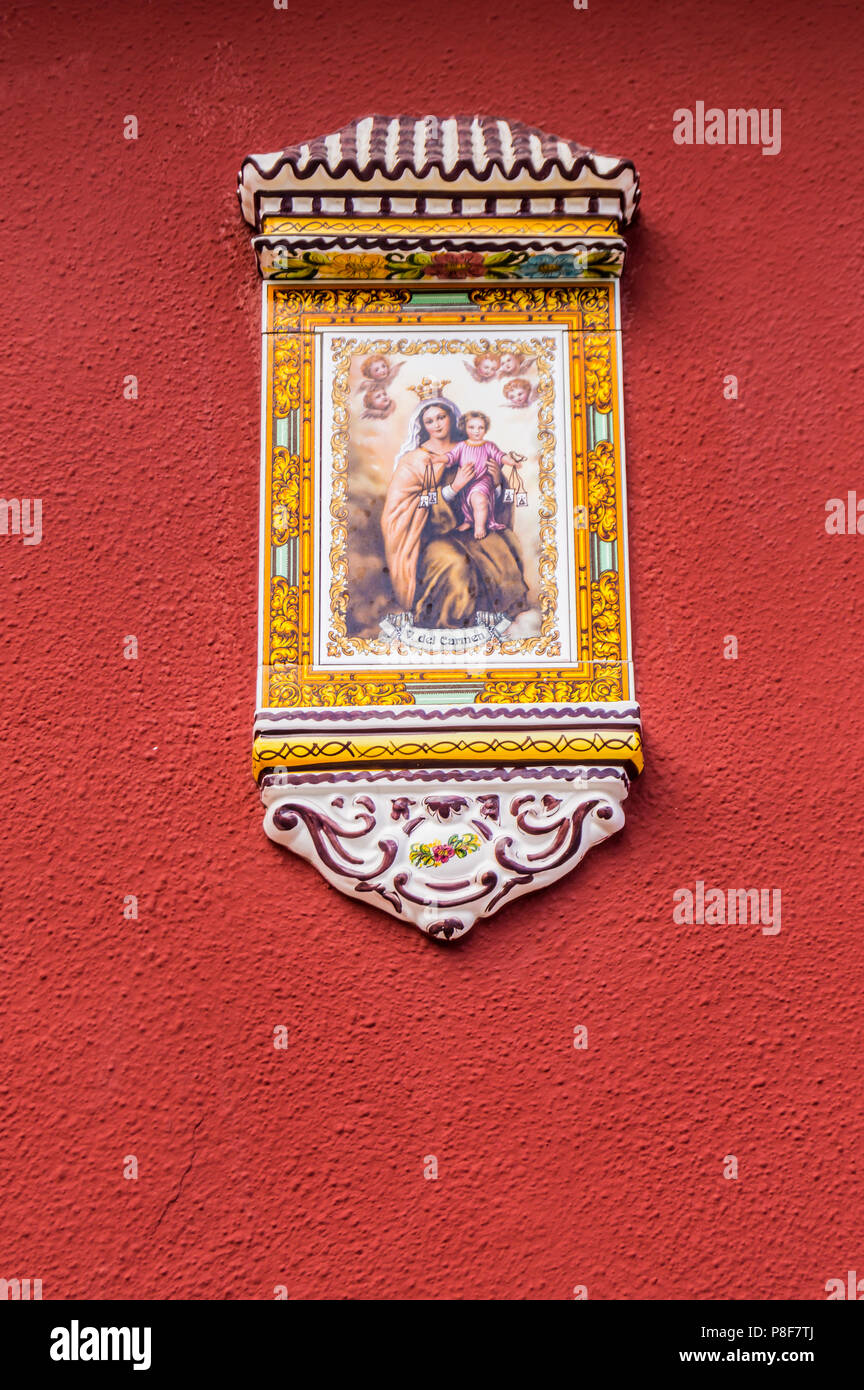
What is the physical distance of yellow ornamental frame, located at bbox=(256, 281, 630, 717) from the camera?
116 inches

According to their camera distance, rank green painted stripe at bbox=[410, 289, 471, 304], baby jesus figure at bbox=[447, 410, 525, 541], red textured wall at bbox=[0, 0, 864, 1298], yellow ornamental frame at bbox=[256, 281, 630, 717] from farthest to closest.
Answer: green painted stripe at bbox=[410, 289, 471, 304] < baby jesus figure at bbox=[447, 410, 525, 541] < yellow ornamental frame at bbox=[256, 281, 630, 717] < red textured wall at bbox=[0, 0, 864, 1298]

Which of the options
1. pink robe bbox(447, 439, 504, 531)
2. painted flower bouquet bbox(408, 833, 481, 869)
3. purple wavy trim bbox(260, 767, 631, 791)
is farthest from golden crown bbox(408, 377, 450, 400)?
painted flower bouquet bbox(408, 833, 481, 869)

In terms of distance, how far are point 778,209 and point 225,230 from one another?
1.01 metres

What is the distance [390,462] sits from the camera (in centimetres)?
310

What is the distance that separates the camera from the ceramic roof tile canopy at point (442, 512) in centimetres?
288

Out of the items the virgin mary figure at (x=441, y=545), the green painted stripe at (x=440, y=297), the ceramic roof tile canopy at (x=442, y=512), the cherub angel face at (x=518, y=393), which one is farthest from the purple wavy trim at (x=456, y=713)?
the green painted stripe at (x=440, y=297)

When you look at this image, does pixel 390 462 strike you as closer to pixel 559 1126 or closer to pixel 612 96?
pixel 612 96

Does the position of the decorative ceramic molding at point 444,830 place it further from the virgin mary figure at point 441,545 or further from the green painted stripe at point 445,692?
the virgin mary figure at point 441,545

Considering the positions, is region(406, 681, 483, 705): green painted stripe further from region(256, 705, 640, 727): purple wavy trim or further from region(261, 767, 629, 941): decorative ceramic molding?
region(261, 767, 629, 941): decorative ceramic molding

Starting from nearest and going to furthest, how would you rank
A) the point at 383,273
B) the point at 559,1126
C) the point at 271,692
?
the point at 559,1126
the point at 271,692
the point at 383,273

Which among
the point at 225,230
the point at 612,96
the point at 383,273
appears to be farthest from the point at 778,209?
the point at 225,230

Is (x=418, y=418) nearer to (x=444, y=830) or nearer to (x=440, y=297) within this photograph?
(x=440, y=297)

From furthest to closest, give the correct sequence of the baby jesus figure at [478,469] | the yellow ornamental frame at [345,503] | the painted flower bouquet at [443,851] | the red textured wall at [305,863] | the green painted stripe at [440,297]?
the green painted stripe at [440,297], the baby jesus figure at [478,469], the yellow ornamental frame at [345,503], the painted flower bouquet at [443,851], the red textured wall at [305,863]

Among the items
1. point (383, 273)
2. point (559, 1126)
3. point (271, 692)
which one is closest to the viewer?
point (559, 1126)
